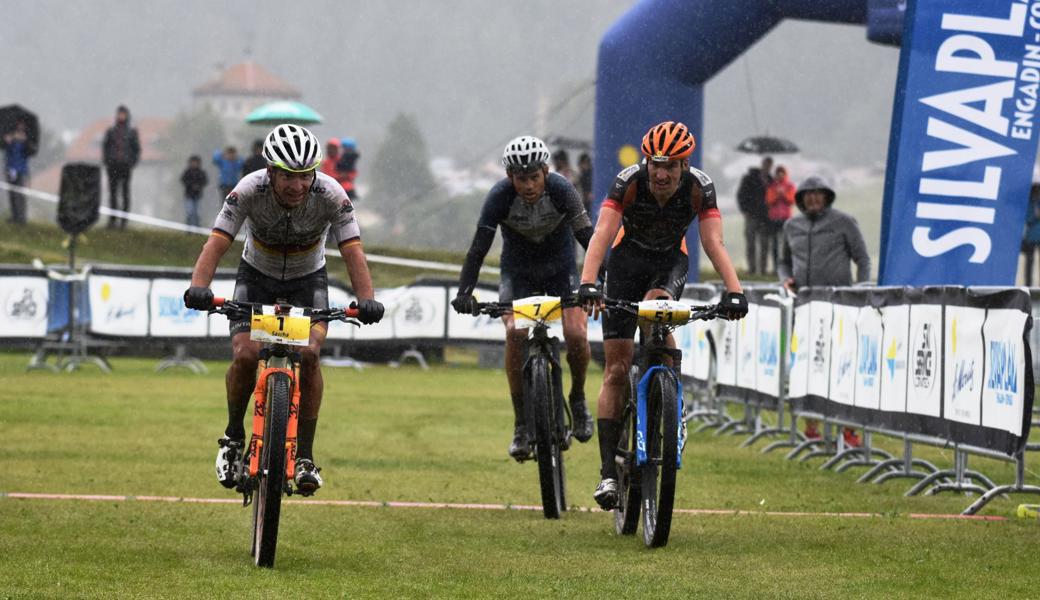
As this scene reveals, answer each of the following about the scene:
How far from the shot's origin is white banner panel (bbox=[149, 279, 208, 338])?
989 inches

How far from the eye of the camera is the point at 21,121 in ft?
116

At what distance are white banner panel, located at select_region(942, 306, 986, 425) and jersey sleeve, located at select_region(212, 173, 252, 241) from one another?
15.5 feet

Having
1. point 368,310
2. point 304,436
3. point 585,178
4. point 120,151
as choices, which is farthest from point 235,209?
point 120,151

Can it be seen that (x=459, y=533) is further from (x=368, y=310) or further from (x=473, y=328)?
(x=473, y=328)

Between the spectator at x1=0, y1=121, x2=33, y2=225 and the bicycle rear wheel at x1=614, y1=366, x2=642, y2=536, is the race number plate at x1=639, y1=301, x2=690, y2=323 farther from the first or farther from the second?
the spectator at x1=0, y1=121, x2=33, y2=225

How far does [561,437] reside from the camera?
385 inches

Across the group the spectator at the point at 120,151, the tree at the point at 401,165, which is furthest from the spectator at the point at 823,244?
the tree at the point at 401,165

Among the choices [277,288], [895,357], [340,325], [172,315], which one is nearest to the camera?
[277,288]

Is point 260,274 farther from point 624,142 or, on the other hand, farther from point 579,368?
point 624,142

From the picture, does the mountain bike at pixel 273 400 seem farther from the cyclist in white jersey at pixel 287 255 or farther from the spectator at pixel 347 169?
the spectator at pixel 347 169

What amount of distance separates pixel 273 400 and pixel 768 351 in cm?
802

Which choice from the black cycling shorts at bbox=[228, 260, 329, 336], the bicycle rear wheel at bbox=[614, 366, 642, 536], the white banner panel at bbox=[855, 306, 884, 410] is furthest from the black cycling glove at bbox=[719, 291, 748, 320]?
the white banner panel at bbox=[855, 306, 884, 410]

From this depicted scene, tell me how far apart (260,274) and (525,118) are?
18229 centimetres

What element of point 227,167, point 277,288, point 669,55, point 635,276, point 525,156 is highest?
point 669,55
